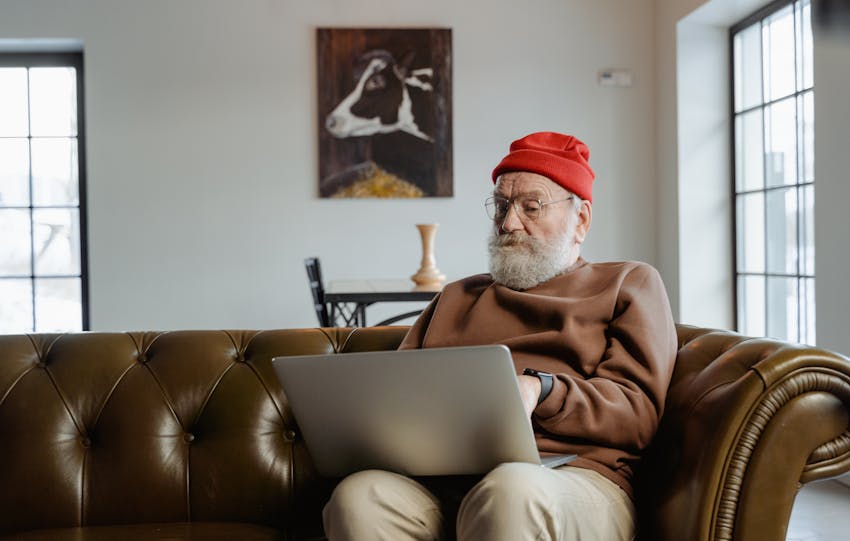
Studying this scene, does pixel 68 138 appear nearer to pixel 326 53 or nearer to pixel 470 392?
pixel 326 53

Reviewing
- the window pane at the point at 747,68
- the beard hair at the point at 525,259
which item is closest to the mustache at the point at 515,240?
the beard hair at the point at 525,259

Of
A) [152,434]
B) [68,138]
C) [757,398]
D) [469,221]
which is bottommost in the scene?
[152,434]

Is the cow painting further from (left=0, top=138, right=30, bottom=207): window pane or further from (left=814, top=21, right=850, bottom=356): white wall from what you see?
(left=814, top=21, right=850, bottom=356): white wall

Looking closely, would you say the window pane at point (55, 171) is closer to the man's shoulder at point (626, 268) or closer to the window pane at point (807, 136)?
the window pane at point (807, 136)

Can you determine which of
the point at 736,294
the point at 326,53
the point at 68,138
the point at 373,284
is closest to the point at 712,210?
the point at 736,294

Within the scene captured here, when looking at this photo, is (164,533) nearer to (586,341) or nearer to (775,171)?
(586,341)

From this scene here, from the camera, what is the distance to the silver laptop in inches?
56.3

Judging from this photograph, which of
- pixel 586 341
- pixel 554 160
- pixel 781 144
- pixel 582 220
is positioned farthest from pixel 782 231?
pixel 586 341

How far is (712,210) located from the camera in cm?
536

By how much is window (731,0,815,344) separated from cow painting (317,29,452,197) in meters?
1.74

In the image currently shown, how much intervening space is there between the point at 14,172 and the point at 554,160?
461 centimetres

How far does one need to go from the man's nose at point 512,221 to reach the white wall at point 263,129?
356 cm

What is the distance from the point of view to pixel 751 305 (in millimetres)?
5117

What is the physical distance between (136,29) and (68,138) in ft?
2.70
